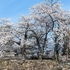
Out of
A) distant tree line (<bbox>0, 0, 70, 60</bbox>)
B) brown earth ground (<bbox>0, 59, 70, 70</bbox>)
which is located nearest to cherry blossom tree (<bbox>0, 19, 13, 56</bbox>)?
distant tree line (<bbox>0, 0, 70, 60</bbox>)

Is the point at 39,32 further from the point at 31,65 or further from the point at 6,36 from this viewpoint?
the point at 31,65

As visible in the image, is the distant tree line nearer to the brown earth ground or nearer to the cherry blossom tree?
the cherry blossom tree

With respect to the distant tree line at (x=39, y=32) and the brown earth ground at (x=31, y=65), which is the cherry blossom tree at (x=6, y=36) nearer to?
the distant tree line at (x=39, y=32)

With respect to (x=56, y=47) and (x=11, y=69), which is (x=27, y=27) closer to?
(x=56, y=47)

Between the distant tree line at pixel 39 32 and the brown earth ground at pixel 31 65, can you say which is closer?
the brown earth ground at pixel 31 65

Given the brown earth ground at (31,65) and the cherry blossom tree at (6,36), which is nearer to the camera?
the brown earth ground at (31,65)

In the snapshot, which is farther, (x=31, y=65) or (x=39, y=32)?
(x=39, y=32)

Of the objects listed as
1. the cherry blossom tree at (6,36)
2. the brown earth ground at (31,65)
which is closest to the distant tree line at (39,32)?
the cherry blossom tree at (6,36)

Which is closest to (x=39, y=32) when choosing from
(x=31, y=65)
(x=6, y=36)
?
(x=6, y=36)

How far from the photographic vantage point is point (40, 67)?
6.87 meters

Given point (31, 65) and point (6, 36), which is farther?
point (6, 36)

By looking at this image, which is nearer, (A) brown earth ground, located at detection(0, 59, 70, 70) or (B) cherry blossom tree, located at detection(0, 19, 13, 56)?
(A) brown earth ground, located at detection(0, 59, 70, 70)

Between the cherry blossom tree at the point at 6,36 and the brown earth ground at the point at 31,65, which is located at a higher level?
the cherry blossom tree at the point at 6,36

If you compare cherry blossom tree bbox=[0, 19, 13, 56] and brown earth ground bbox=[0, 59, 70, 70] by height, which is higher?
cherry blossom tree bbox=[0, 19, 13, 56]
